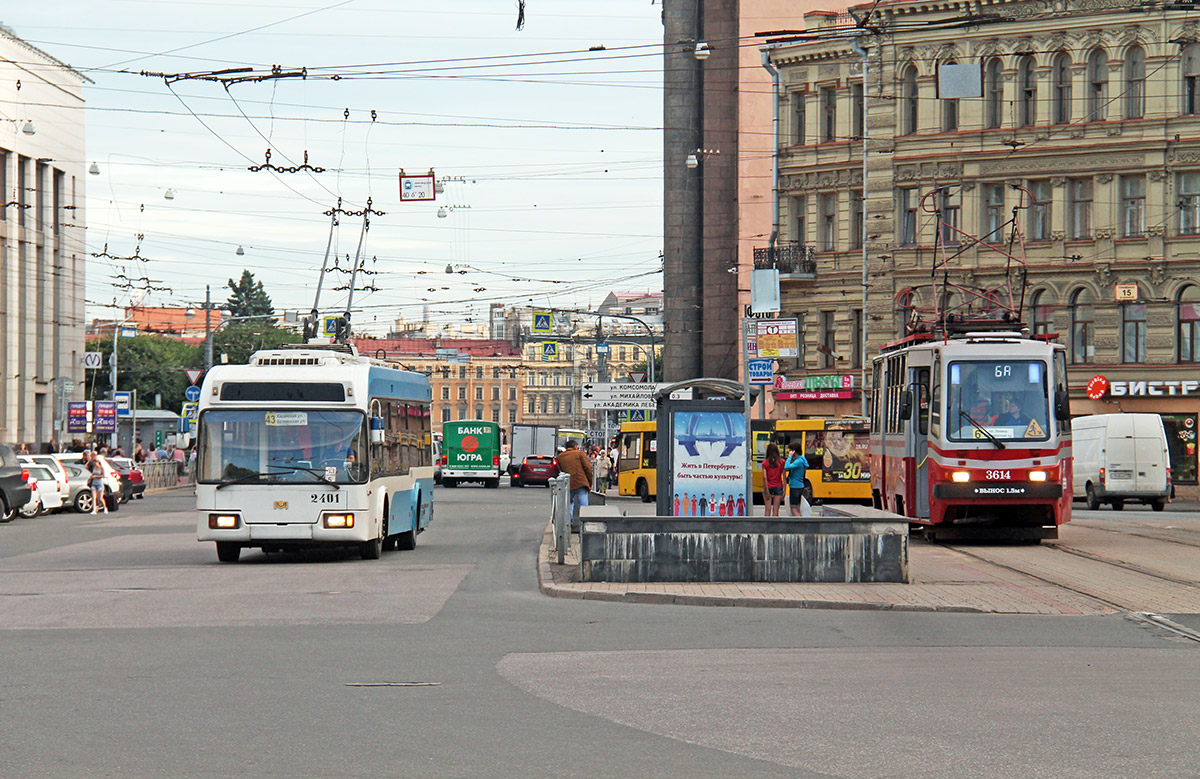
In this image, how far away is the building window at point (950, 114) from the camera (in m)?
53.2

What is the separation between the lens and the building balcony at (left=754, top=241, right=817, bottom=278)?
57781 mm

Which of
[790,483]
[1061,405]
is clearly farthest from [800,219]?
[1061,405]

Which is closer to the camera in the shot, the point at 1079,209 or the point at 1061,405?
the point at 1061,405

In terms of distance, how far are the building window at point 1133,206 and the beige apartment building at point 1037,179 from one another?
0.05 meters

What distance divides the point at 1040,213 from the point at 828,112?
9099mm

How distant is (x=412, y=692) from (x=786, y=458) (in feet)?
126

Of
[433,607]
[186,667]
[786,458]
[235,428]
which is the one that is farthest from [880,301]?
[186,667]

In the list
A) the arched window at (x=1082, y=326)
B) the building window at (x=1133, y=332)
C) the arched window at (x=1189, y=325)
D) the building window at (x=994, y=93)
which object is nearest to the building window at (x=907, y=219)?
the building window at (x=994, y=93)

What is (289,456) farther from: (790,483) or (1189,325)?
(1189,325)

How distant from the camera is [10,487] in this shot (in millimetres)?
34906

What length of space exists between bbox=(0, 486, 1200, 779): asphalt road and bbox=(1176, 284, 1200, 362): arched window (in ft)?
122

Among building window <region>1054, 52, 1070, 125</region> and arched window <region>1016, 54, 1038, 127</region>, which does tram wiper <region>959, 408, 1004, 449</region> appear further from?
arched window <region>1016, 54, 1038, 127</region>

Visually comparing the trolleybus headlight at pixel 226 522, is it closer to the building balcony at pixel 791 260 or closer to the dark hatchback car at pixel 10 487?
the dark hatchback car at pixel 10 487

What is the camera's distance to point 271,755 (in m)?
7.95
